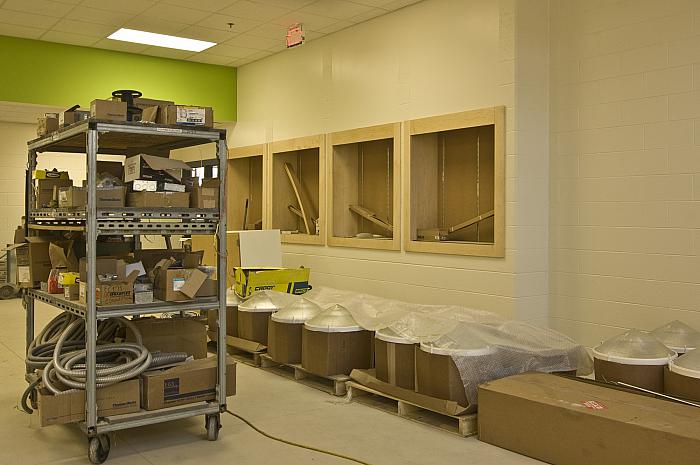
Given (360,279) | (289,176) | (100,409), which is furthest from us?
(289,176)

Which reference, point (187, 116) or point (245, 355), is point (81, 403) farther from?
point (245, 355)

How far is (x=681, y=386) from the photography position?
12.4ft

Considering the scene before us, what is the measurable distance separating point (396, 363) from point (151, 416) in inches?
62.7

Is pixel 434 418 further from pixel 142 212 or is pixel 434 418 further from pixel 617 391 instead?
pixel 142 212

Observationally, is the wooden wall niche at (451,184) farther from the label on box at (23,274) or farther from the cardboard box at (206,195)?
the label on box at (23,274)

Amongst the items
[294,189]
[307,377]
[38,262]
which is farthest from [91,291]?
[294,189]

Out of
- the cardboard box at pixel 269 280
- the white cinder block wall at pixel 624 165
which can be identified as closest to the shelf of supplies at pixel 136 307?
the cardboard box at pixel 269 280

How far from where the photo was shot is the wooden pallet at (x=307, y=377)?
492 centimetres

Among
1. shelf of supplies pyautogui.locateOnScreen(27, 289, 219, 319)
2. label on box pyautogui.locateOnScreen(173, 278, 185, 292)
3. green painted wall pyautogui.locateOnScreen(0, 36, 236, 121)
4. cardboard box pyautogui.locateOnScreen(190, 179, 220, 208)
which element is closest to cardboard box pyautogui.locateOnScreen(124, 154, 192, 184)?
cardboard box pyautogui.locateOnScreen(190, 179, 220, 208)

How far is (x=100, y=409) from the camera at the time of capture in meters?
3.72

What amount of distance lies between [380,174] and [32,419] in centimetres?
470

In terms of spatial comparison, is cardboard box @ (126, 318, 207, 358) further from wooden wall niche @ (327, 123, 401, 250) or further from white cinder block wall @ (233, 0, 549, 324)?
wooden wall niche @ (327, 123, 401, 250)

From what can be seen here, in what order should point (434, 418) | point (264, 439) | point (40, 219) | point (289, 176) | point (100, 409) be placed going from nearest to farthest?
point (100, 409)
point (264, 439)
point (434, 418)
point (40, 219)
point (289, 176)

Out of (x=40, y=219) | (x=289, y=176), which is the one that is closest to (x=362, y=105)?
(x=289, y=176)
